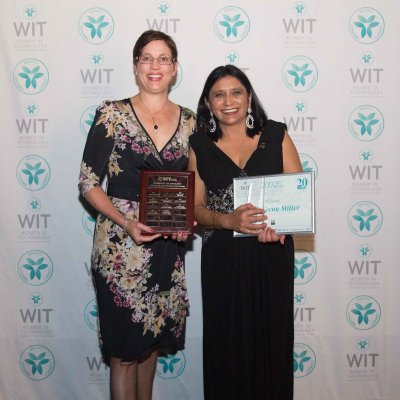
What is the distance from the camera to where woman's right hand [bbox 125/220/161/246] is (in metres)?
2.24

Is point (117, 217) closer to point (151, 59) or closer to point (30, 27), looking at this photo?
point (151, 59)

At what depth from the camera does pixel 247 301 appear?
7.54ft

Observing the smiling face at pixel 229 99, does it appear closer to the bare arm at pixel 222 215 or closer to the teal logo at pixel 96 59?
the bare arm at pixel 222 215

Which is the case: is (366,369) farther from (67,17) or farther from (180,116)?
(67,17)

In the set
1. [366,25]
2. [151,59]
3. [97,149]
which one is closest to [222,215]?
[97,149]

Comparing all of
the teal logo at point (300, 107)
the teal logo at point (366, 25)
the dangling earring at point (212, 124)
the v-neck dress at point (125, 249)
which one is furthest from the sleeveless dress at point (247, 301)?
the teal logo at point (366, 25)

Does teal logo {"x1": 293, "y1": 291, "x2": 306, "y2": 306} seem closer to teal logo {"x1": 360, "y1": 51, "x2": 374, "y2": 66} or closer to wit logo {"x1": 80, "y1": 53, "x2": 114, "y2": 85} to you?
teal logo {"x1": 360, "y1": 51, "x2": 374, "y2": 66}

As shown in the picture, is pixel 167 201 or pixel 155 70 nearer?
pixel 167 201

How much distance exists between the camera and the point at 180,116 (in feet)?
8.34

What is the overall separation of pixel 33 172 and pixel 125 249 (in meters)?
0.99

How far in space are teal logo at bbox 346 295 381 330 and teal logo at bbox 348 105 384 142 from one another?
93cm

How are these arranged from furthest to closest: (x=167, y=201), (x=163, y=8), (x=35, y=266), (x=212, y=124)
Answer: (x=35, y=266)
(x=163, y=8)
(x=212, y=124)
(x=167, y=201)

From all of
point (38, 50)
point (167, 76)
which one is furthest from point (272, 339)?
point (38, 50)

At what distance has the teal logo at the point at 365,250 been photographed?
3074 millimetres
